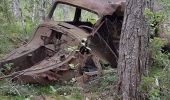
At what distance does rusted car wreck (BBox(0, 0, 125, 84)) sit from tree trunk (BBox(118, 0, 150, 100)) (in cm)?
132

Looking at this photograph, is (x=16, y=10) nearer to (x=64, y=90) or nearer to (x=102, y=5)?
(x=102, y=5)

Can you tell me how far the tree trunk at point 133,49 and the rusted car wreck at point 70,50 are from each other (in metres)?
1.32

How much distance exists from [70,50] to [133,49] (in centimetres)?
157

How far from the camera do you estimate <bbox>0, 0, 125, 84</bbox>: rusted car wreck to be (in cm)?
661

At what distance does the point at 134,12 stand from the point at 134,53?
1.95 ft

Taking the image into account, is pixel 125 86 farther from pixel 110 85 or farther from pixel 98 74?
pixel 98 74

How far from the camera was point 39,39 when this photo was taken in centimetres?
773

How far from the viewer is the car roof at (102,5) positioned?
733cm

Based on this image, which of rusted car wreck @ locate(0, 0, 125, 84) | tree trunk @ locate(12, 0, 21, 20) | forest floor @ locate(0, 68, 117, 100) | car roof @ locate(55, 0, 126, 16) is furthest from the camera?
tree trunk @ locate(12, 0, 21, 20)

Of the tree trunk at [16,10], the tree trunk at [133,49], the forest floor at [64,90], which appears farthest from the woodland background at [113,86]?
the tree trunk at [16,10]

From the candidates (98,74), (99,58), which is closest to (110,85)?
(98,74)

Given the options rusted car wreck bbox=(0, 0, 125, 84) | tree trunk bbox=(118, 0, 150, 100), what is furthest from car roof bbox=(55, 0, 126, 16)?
tree trunk bbox=(118, 0, 150, 100)

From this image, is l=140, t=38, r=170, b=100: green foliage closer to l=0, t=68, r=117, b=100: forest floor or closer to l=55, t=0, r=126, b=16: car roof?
l=0, t=68, r=117, b=100: forest floor

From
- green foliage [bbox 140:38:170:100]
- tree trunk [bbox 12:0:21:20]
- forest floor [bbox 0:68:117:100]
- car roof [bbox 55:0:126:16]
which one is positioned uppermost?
car roof [bbox 55:0:126:16]
